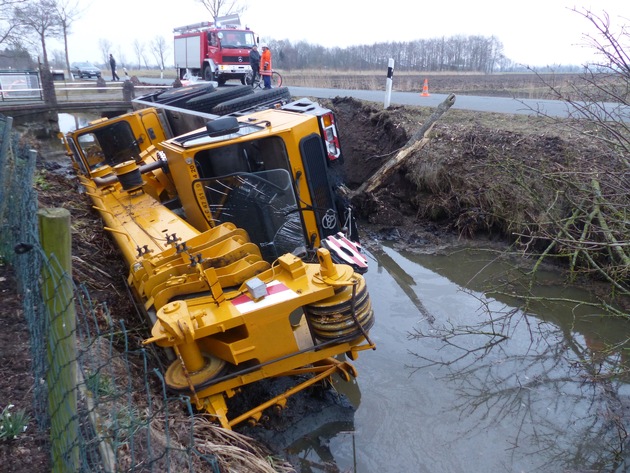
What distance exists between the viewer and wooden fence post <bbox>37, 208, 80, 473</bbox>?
1.65m

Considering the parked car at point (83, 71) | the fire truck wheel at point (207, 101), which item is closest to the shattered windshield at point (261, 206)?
the fire truck wheel at point (207, 101)

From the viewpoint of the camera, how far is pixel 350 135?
1153 centimetres

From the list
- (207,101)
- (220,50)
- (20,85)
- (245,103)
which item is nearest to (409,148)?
(245,103)

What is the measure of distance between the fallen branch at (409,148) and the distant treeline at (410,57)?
33956 millimetres

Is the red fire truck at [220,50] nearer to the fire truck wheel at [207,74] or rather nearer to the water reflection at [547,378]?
the fire truck wheel at [207,74]

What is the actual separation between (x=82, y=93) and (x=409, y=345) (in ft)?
63.2

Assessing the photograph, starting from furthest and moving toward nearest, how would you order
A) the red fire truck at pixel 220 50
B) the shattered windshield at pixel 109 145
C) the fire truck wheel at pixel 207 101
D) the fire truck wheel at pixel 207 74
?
1. the fire truck wheel at pixel 207 74
2. the red fire truck at pixel 220 50
3. the fire truck wheel at pixel 207 101
4. the shattered windshield at pixel 109 145

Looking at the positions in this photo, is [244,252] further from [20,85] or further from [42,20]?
[42,20]

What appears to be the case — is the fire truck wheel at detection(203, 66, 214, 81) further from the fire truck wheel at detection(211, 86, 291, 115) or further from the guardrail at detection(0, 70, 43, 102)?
the fire truck wheel at detection(211, 86, 291, 115)

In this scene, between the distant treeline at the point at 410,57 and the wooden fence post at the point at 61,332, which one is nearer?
the wooden fence post at the point at 61,332

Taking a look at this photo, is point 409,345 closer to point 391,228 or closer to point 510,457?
point 510,457

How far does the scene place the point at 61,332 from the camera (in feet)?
5.73

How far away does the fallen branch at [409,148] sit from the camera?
885 centimetres

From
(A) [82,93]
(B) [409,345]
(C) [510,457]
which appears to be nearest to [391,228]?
(B) [409,345]
